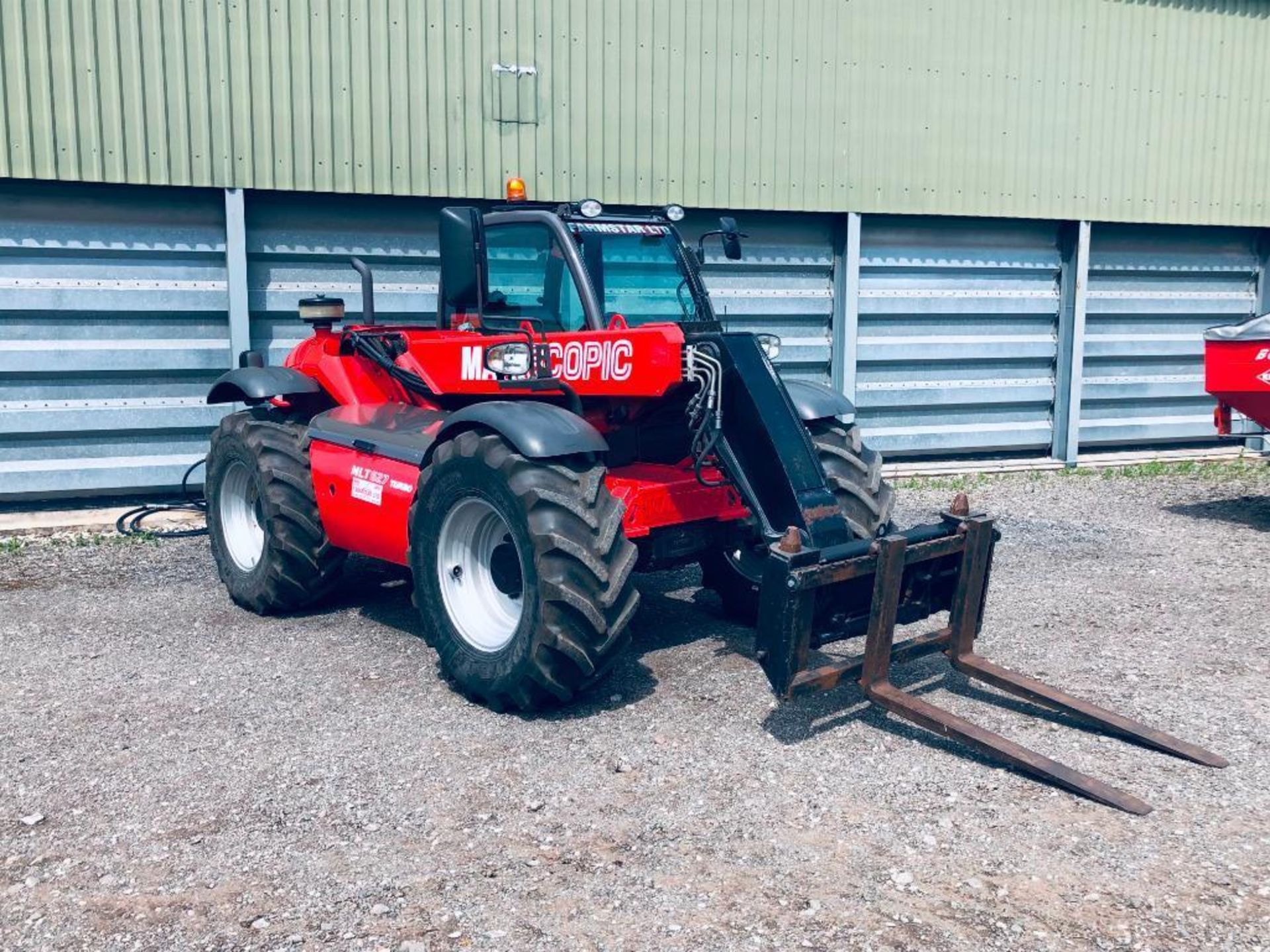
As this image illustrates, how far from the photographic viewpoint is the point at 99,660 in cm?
635

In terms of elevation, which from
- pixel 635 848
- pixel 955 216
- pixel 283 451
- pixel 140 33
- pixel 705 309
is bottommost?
pixel 635 848

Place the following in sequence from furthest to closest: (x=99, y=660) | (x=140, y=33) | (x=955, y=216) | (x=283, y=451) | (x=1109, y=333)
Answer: (x=1109, y=333) → (x=955, y=216) → (x=140, y=33) → (x=283, y=451) → (x=99, y=660)

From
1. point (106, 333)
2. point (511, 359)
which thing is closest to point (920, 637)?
point (511, 359)

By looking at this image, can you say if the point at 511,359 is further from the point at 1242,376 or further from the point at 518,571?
the point at 1242,376

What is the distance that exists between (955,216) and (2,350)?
8629mm

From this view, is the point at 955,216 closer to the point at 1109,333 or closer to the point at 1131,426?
the point at 1109,333

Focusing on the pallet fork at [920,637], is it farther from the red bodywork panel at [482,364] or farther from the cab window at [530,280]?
the cab window at [530,280]

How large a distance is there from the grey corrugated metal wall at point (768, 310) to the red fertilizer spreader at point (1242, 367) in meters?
2.80

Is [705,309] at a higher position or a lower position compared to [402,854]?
higher

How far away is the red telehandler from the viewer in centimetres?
518

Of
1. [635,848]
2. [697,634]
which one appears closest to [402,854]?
[635,848]

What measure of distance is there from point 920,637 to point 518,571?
185cm

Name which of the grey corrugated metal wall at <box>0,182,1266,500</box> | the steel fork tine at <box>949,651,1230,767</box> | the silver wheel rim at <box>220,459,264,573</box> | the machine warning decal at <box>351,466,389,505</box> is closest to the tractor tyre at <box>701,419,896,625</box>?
the steel fork tine at <box>949,651,1230,767</box>

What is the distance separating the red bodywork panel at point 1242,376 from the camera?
9625 millimetres
